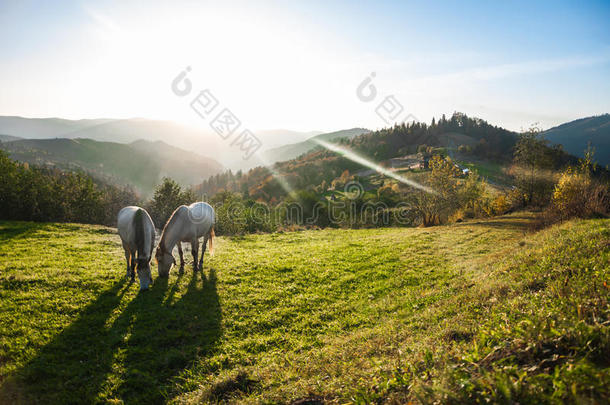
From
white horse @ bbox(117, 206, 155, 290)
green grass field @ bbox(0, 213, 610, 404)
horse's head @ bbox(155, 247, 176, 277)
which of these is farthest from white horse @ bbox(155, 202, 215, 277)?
green grass field @ bbox(0, 213, 610, 404)

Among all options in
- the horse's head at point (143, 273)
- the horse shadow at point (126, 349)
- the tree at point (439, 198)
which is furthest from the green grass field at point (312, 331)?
the tree at point (439, 198)

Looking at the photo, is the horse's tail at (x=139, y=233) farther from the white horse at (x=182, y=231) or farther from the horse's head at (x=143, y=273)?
the white horse at (x=182, y=231)

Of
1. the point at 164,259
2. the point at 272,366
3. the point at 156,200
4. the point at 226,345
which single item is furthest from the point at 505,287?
the point at 156,200

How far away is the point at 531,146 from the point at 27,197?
136 feet

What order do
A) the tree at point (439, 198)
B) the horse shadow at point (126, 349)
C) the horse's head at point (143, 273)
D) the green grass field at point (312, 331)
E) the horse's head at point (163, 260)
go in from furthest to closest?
the tree at point (439, 198)
the horse's head at point (163, 260)
the horse's head at point (143, 273)
the horse shadow at point (126, 349)
the green grass field at point (312, 331)

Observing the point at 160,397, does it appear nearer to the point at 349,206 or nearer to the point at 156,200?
the point at 156,200

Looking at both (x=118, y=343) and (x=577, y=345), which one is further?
(x=118, y=343)

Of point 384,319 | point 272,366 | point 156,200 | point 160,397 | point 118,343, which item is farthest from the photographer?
point 156,200

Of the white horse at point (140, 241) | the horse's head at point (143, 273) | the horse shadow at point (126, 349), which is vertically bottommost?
the horse shadow at point (126, 349)

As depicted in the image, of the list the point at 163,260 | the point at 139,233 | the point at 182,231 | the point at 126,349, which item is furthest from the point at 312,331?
the point at 139,233

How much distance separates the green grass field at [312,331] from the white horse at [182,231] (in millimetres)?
699

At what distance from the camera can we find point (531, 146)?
24.8 meters

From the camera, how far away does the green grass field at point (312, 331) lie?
2744mm

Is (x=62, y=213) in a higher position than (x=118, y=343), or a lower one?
higher
